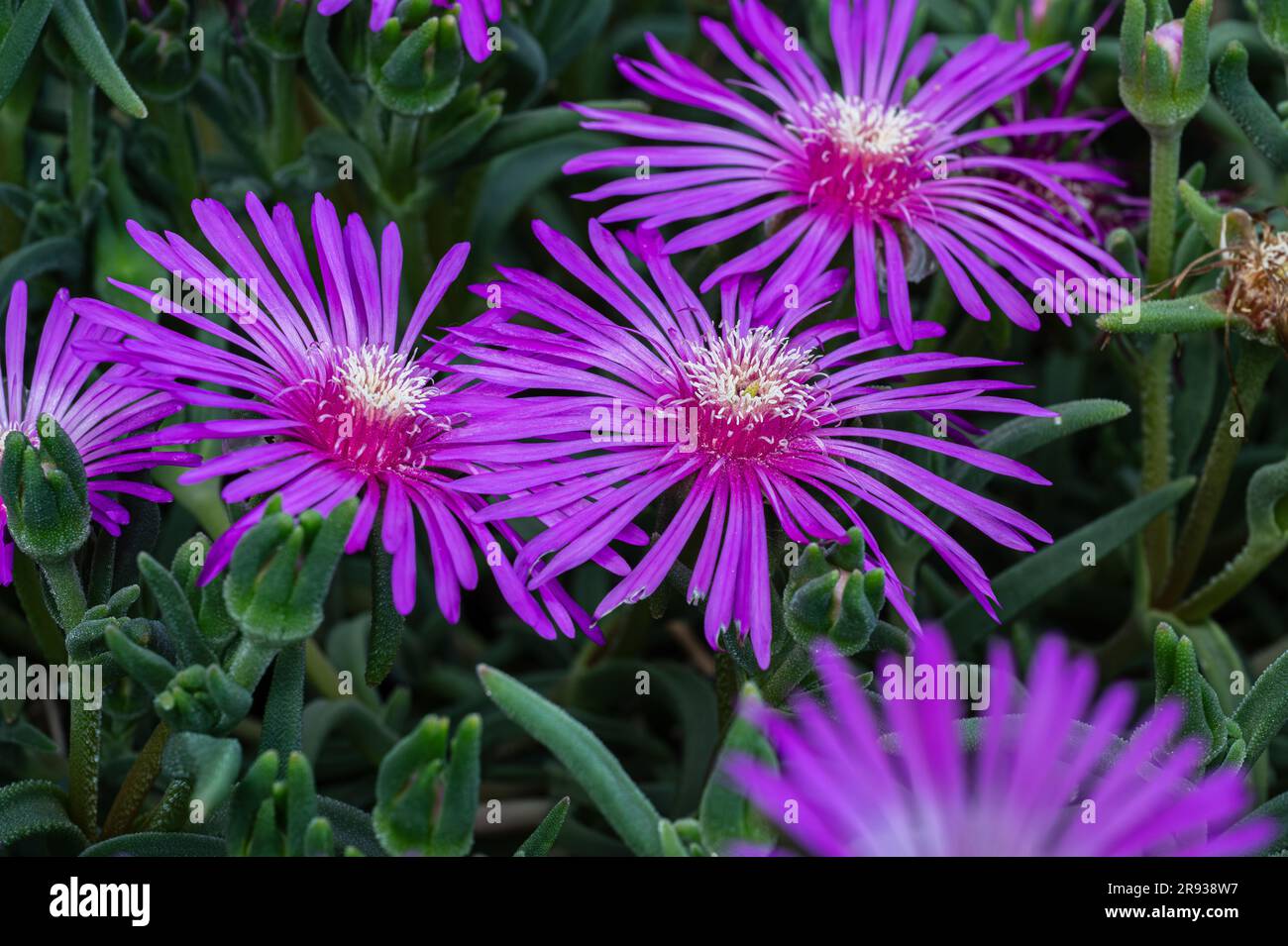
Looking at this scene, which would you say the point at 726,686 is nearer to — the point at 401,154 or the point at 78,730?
the point at 78,730

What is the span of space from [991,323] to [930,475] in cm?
23

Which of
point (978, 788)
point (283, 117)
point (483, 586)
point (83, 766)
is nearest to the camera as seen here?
point (978, 788)

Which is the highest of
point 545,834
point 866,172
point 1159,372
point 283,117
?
point 283,117

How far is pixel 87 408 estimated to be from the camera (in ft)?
2.52

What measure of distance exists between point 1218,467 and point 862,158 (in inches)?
10.8

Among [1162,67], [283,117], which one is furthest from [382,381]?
[1162,67]

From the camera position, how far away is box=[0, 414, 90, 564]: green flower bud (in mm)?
648

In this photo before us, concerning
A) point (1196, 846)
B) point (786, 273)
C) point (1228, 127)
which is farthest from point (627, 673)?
point (1228, 127)

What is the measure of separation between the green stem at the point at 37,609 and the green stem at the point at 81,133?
0.82ft

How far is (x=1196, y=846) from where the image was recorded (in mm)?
639

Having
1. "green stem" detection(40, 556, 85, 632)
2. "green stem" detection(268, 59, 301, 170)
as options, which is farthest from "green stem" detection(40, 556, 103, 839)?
"green stem" detection(268, 59, 301, 170)

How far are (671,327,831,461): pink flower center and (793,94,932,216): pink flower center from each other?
0.36 ft

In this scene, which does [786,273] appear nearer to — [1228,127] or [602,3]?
[602,3]

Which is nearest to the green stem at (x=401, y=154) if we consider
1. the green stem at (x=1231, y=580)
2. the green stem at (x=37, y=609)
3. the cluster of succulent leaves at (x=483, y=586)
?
the cluster of succulent leaves at (x=483, y=586)
